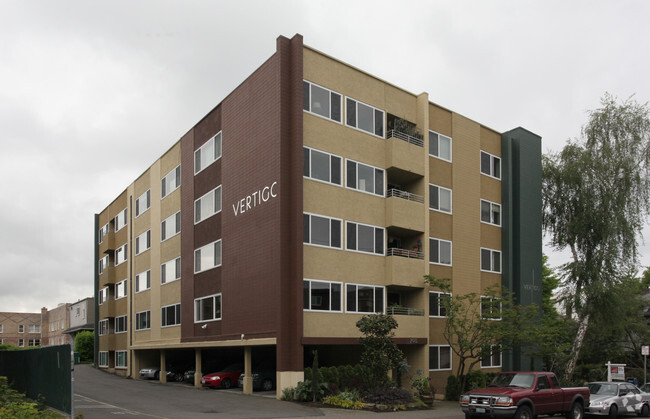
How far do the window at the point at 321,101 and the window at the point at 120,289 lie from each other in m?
29.4

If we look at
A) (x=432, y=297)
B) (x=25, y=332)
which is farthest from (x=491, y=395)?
(x=25, y=332)

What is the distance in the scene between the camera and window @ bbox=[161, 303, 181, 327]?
37938 mm

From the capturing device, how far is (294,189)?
27.3 m

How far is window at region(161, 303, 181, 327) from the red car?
5837 mm

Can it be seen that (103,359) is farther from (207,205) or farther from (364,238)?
(364,238)

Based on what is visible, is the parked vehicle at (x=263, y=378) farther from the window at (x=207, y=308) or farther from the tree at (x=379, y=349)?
the tree at (x=379, y=349)

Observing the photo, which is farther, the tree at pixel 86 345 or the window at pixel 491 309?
the tree at pixel 86 345

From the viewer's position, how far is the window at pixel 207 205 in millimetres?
33750

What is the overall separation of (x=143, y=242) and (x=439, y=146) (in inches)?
963

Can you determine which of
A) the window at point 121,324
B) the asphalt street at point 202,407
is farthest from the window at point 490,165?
the window at point 121,324

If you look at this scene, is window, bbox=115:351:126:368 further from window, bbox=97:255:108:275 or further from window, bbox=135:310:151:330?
window, bbox=97:255:108:275

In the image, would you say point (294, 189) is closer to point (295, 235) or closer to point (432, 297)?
point (295, 235)

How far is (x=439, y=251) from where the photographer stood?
3378cm

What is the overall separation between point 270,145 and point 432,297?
41.0 ft
